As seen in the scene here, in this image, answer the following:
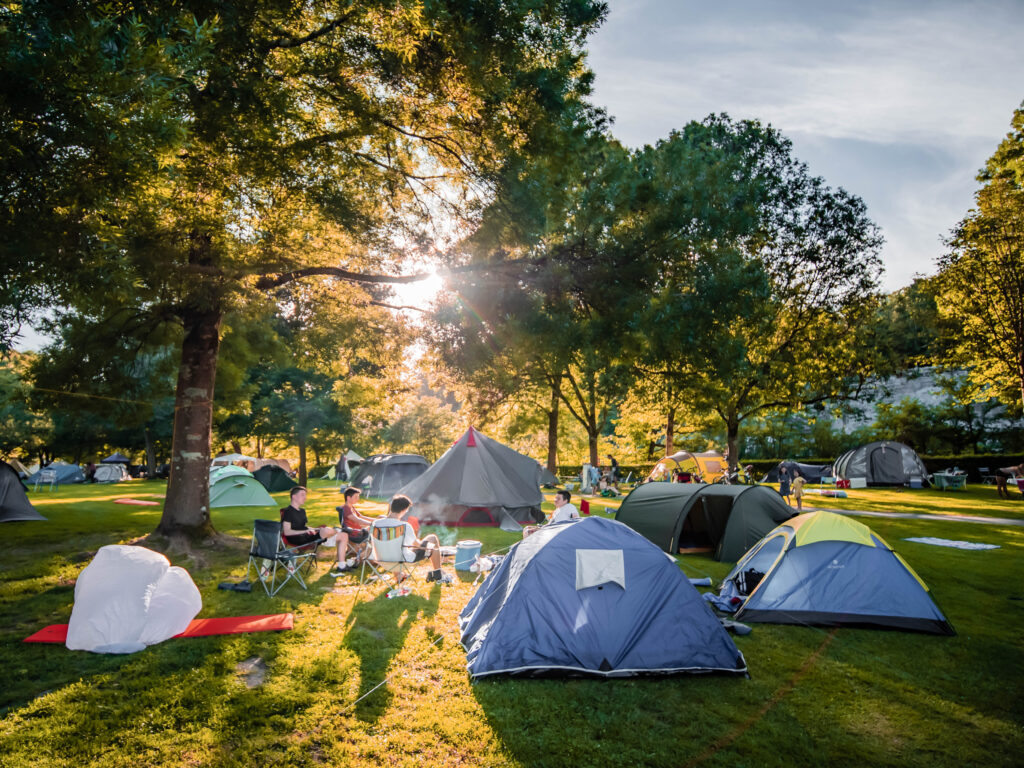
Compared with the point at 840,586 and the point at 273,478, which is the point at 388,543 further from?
the point at 273,478

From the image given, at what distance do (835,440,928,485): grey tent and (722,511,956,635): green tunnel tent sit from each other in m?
24.5

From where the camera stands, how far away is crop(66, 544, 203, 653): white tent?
17.4ft

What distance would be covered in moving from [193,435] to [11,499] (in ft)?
25.1

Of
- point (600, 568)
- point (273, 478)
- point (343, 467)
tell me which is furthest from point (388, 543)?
point (343, 467)

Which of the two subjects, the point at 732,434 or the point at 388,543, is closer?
the point at 388,543

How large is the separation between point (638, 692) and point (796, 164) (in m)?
21.5

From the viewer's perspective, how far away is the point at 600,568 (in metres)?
5.29

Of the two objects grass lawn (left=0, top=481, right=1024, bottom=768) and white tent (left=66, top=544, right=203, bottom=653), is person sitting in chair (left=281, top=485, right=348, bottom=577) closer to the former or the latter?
grass lawn (left=0, top=481, right=1024, bottom=768)

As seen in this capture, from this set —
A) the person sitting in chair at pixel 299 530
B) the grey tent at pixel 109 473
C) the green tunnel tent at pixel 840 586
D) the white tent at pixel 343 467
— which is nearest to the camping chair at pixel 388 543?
the person sitting in chair at pixel 299 530

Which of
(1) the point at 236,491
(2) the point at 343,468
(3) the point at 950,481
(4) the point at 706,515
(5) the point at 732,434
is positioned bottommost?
(2) the point at 343,468

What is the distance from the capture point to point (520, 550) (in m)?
5.75

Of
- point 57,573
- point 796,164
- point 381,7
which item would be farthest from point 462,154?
point 796,164

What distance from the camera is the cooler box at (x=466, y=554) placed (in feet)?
29.3

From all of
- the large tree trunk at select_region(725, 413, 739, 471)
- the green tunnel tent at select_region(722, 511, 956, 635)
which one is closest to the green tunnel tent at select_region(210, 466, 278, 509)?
the large tree trunk at select_region(725, 413, 739, 471)
